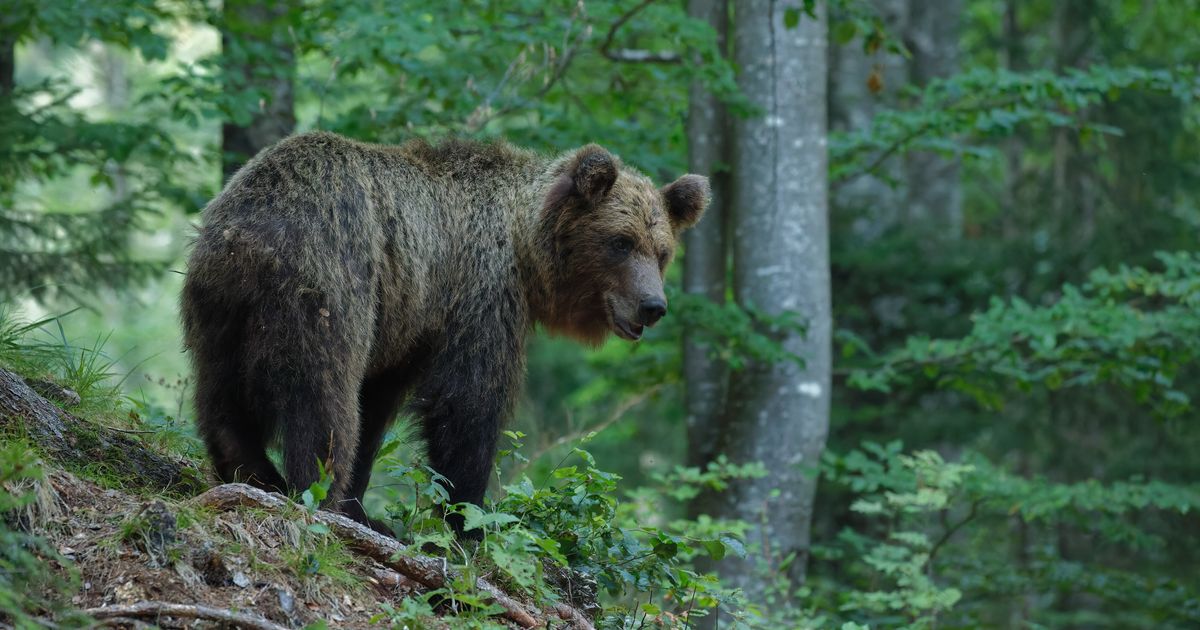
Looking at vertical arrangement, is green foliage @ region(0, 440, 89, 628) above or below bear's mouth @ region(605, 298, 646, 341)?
below

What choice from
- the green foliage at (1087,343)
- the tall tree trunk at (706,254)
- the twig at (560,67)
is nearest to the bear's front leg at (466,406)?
the twig at (560,67)

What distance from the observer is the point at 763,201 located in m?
9.87

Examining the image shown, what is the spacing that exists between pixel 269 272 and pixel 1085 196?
1620cm

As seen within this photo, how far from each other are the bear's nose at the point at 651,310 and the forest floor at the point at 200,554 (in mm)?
1970

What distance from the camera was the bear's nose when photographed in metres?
6.41

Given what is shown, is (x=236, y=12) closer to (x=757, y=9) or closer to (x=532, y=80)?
(x=532, y=80)

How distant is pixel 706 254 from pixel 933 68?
8.79m

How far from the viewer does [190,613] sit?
3.80 m

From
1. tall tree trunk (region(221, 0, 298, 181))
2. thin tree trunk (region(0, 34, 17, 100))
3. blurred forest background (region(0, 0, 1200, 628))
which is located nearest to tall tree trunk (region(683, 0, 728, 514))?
blurred forest background (region(0, 0, 1200, 628))

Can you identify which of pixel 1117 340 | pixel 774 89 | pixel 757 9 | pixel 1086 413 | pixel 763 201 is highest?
pixel 757 9

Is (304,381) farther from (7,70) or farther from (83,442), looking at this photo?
(7,70)

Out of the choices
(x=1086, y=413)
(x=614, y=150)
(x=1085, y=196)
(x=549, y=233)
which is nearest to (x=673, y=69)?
(x=614, y=150)

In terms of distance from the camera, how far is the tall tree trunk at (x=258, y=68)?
29.1 ft

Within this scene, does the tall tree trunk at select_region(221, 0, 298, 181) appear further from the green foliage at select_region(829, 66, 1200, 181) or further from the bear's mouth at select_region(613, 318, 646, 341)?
the green foliage at select_region(829, 66, 1200, 181)
